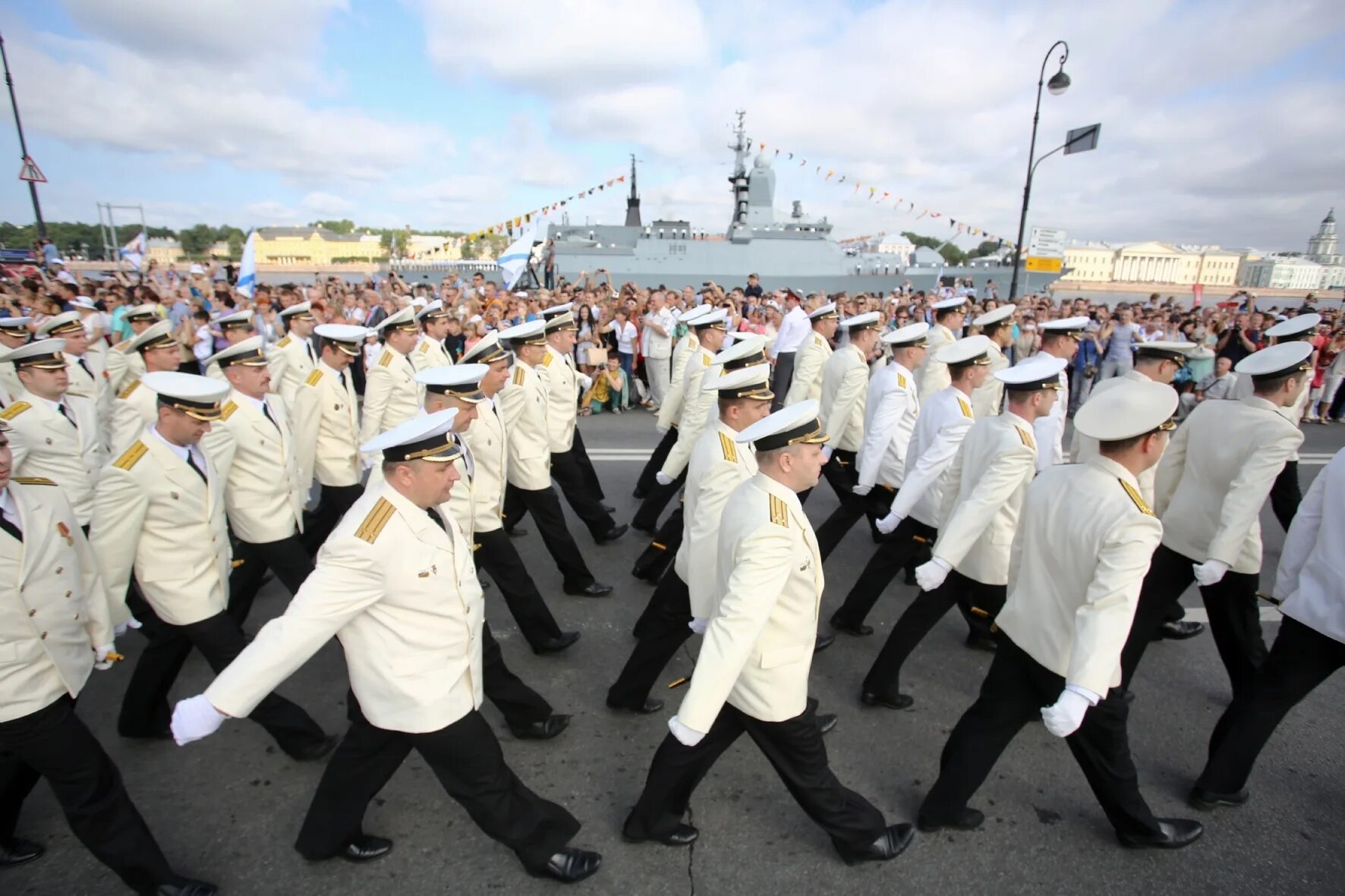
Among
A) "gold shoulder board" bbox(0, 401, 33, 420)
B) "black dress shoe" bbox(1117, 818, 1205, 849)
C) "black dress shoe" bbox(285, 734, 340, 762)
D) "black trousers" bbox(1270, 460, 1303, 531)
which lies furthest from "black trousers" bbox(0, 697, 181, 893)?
"black trousers" bbox(1270, 460, 1303, 531)

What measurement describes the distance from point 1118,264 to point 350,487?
117362 mm

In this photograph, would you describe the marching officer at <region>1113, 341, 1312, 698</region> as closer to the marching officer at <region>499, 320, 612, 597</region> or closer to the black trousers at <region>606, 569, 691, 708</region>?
the black trousers at <region>606, 569, 691, 708</region>

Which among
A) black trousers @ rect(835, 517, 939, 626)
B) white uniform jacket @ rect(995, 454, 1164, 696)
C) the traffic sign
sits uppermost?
the traffic sign

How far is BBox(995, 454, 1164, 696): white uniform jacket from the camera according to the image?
2.21 meters

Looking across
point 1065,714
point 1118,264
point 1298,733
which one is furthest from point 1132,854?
point 1118,264

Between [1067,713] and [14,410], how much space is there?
5795 mm

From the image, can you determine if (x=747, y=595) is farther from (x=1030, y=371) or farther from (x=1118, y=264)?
(x=1118, y=264)

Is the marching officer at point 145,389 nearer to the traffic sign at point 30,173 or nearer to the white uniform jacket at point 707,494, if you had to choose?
the white uniform jacket at point 707,494

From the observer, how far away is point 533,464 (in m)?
4.62

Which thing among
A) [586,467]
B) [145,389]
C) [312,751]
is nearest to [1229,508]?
[312,751]

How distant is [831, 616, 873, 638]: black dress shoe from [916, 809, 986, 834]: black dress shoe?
1588mm

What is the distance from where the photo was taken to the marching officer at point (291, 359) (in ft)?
18.9

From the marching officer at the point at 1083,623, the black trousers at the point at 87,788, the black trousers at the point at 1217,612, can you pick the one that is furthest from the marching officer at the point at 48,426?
the black trousers at the point at 1217,612

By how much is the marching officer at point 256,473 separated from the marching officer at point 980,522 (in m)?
3.44
